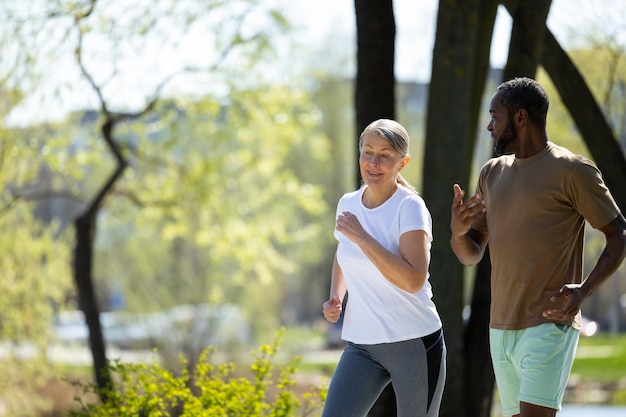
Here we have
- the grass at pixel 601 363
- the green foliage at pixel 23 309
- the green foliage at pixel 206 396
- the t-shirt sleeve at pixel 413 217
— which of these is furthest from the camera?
the grass at pixel 601 363

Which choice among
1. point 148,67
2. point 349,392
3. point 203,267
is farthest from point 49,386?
point 349,392

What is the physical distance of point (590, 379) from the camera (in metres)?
26.4

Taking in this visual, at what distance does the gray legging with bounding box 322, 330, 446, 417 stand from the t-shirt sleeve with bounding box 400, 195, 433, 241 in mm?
449

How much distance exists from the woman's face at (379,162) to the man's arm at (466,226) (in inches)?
10.6

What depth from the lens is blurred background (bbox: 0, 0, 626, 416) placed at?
1405 centimetres

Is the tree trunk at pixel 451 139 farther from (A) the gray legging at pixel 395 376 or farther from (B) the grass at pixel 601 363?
(B) the grass at pixel 601 363

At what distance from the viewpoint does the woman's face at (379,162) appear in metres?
4.17

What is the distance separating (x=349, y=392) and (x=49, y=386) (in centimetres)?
1672

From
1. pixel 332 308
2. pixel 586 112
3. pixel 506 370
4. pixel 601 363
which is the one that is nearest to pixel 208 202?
pixel 586 112

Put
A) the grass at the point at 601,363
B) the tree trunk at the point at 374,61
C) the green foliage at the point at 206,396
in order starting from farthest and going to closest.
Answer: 1. the grass at the point at 601,363
2. the tree trunk at the point at 374,61
3. the green foliage at the point at 206,396

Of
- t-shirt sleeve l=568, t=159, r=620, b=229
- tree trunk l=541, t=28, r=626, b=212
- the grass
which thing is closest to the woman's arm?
t-shirt sleeve l=568, t=159, r=620, b=229

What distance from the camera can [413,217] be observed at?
4.11 meters

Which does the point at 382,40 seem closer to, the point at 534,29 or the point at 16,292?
the point at 534,29

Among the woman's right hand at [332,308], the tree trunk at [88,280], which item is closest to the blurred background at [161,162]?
the tree trunk at [88,280]
